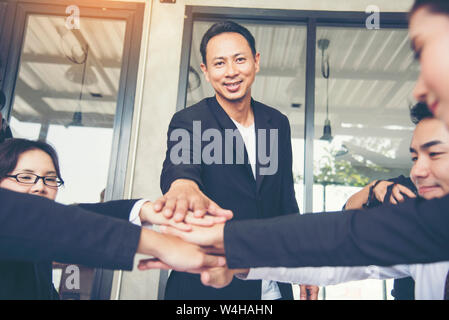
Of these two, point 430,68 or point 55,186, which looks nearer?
point 430,68

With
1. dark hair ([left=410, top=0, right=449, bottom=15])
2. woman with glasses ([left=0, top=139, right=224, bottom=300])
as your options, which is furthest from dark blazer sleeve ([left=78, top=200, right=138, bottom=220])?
dark hair ([left=410, top=0, right=449, bottom=15])

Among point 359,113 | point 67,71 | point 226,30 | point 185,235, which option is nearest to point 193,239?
point 185,235

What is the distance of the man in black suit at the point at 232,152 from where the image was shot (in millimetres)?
1433

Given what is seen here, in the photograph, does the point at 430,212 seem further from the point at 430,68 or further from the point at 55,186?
the point at 55,186

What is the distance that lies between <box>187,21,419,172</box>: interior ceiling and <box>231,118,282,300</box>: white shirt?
1.35 metres

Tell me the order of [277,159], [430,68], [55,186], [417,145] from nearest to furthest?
[430,68] → [417,145] → [55,186] → [277,159]

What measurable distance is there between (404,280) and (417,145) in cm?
59

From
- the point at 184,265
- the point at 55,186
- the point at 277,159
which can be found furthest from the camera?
the point at 277,159

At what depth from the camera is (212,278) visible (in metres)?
1.11

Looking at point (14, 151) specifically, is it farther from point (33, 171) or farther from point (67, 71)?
point (67, 71)

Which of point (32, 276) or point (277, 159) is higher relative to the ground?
point (277, 159)

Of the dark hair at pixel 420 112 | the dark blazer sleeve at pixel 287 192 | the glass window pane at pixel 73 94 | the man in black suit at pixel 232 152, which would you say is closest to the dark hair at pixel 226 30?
the man in black suit at pixel 232 152
